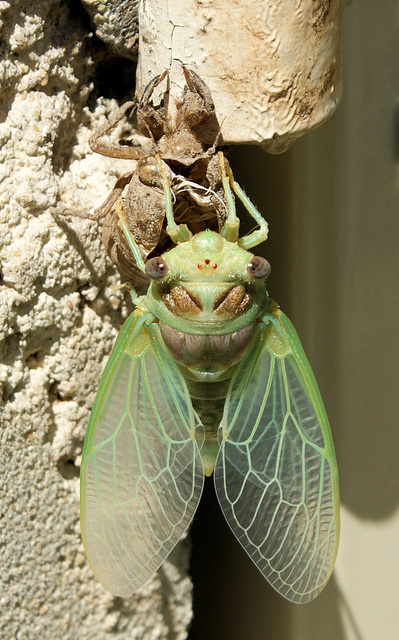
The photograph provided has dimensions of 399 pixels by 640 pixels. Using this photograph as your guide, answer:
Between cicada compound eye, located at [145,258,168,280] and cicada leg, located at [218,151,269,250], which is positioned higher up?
cicada leg, located at [218,151,269,250]

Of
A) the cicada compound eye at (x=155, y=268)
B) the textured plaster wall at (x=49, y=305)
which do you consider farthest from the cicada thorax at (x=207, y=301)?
the textured plaster wall at (x=49, y=305)

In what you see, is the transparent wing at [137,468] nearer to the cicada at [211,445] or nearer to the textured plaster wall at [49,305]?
the cicada at [211,445]

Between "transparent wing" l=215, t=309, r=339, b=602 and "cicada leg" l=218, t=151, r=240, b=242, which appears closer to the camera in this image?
"cicada leg" l=218, t=151, r=240, b=242

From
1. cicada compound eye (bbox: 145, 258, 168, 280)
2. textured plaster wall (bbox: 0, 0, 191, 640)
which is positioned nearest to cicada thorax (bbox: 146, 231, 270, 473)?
cicada compound eye (bbox: 145, 258, 168, 280)

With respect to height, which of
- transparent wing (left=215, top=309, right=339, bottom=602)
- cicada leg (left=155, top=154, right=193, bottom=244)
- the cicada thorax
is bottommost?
transparent wing (left=215, top=309, right=339, bottom=602)

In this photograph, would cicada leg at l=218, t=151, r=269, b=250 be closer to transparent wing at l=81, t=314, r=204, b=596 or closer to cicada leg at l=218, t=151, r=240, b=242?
cicada leg at l=218, t=151, r=240, b=242

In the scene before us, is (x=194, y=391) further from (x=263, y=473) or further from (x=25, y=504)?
(x=25, y=504)
